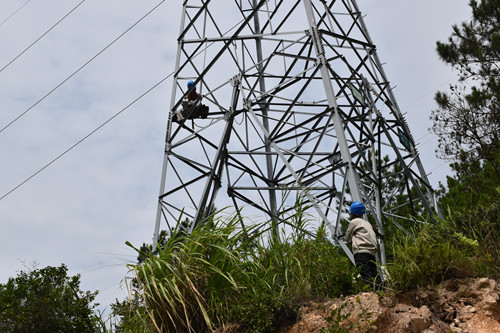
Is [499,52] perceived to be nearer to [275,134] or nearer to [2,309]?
[275,134]

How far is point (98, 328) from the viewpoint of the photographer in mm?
6898

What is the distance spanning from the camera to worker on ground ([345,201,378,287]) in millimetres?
6570

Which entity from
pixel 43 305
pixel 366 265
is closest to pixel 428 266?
pixel 366 265

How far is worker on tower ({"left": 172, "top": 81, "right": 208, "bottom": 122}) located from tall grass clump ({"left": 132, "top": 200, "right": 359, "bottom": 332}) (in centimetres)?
558

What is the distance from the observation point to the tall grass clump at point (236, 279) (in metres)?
5.74

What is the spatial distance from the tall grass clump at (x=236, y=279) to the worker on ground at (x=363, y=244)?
41cm

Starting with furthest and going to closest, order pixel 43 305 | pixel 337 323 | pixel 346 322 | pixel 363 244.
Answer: pixel 43 305 < pixel 363 244 < pixel 346 322 < pixel 337 323

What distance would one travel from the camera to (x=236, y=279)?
616 cm

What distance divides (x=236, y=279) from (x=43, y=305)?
13.3 feet

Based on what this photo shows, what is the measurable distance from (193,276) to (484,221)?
3.52 metres

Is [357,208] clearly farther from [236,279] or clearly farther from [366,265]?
[236,279]

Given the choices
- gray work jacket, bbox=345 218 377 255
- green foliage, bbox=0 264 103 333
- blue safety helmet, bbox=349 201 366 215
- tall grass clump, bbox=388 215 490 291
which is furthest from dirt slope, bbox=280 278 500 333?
green foliage, bbox=0 264 103 333

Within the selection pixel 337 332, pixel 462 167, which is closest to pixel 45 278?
pixel 337 332

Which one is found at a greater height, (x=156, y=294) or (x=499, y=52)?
(x=499, y=52)
